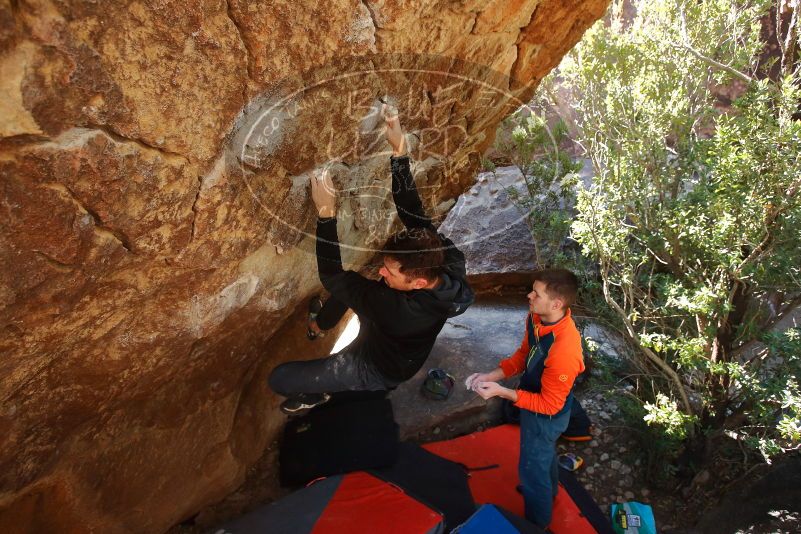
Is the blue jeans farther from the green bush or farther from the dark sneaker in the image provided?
the dark sneaker

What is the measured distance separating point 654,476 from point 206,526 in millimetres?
2889

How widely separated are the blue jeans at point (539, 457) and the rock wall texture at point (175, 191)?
138 centimetres

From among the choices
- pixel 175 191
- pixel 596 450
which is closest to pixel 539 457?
pixel 596 450

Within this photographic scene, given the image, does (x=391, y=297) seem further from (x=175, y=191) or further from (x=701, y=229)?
(x=701, y=229)

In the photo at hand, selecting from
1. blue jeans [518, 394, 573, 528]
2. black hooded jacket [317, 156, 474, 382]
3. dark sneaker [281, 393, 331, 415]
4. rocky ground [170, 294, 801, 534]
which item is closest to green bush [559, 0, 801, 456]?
rocky ground [170, 294, 801, 534]

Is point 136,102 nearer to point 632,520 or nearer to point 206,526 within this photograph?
point 206,526

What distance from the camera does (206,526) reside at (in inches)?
125

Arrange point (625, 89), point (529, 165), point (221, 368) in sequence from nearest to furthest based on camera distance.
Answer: point (221, 368)
point (625, 89)
point (529, 165)

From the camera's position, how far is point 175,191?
1838mm

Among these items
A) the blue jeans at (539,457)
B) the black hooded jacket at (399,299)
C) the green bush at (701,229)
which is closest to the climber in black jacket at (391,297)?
the black hooded jacket at (399,299)

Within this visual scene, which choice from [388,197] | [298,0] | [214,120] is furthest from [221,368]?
[298,0]

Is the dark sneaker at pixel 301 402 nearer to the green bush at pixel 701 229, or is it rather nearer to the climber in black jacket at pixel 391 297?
the climber in black jacket at pixel 391 297

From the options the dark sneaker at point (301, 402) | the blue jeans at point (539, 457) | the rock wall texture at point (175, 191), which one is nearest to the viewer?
the rock wall texture at point (175, 191)

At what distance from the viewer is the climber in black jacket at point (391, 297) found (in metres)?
2.39
